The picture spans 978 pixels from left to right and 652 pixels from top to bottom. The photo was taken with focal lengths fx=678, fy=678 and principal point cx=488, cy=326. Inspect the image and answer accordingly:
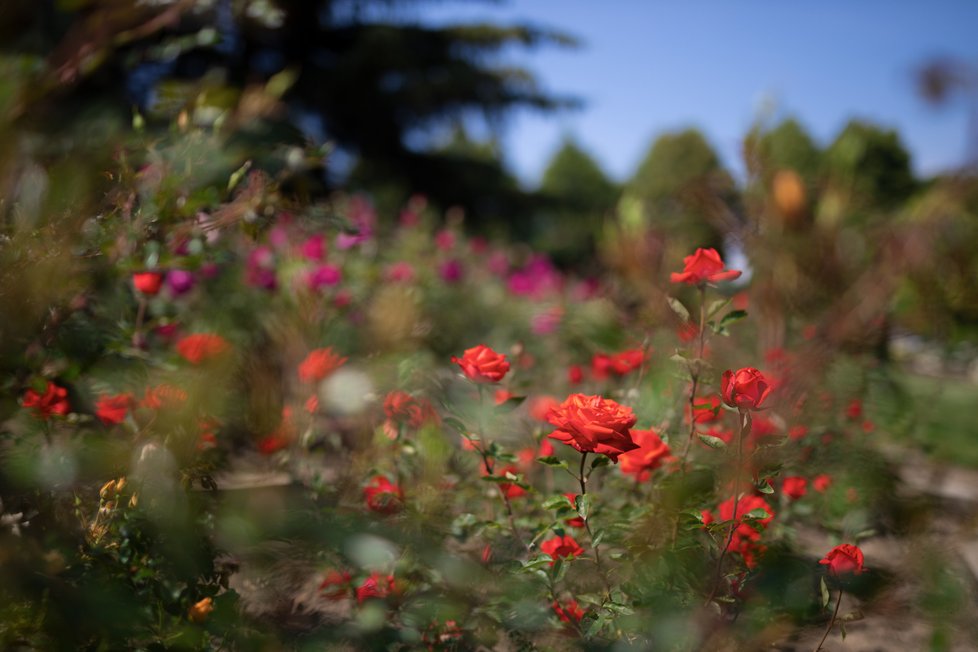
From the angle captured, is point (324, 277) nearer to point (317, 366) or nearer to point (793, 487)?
point (317, 366)

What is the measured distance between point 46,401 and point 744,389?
36.9 inches

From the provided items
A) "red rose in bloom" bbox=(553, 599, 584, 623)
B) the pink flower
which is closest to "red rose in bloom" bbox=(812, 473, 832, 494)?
"red rose in bloom" bbox=(553, 599, 584, 623)

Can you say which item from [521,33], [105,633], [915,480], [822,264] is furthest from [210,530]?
[521,33]

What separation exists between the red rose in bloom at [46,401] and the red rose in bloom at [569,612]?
0.75 meters

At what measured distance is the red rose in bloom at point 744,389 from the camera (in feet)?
2.43

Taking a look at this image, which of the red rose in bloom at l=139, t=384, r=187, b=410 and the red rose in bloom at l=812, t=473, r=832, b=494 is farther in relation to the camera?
the red rose in bloom at l=812, t=473, r=832, b=494

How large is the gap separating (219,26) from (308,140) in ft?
1.41

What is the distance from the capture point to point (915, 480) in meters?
2.38

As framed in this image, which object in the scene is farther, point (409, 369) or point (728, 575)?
point (409, 369)

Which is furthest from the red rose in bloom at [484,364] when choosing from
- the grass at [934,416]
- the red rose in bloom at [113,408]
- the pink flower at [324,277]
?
the pink flower at [324,277]

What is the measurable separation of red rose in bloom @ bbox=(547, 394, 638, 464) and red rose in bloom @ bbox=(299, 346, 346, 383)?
549 millimetres

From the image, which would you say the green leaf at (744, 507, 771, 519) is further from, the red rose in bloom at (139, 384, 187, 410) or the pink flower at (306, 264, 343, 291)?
the pink flower at (306, 264, 343, 291)

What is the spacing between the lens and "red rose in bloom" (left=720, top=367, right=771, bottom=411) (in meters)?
0.74

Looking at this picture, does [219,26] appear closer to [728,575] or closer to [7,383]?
[7,383]
